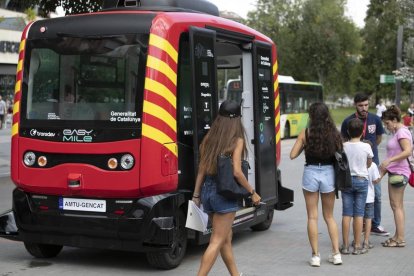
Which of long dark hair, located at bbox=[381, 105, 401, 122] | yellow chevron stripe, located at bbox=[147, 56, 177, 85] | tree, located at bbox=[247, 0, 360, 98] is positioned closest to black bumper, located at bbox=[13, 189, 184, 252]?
yellow chevron stripe, located at bbox=[147, 56, 177, 85]

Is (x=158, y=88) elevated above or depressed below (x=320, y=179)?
above

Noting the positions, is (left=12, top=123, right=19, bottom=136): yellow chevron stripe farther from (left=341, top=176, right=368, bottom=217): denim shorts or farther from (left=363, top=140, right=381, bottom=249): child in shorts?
(left=363, top=140, right=381, bottom=249): child in shorts

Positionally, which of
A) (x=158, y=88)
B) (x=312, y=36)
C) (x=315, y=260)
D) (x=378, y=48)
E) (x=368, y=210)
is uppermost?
(x=312, y=36)

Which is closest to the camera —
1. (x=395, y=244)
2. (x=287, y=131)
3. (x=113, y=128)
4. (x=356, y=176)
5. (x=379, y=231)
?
(x=113, y=128)

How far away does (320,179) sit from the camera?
21.9 ft

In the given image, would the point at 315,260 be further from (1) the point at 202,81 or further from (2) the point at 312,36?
(2) the point at 312,36

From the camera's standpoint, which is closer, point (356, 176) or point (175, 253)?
point (175, 253)

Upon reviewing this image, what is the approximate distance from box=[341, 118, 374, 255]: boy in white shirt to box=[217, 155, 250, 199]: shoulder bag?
87.9 inches

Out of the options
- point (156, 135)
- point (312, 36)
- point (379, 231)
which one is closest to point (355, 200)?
point (379, 231)

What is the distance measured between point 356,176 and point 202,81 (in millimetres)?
1947

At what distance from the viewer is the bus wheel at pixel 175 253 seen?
649 cm

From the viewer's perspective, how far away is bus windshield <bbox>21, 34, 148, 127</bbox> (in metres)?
6.39

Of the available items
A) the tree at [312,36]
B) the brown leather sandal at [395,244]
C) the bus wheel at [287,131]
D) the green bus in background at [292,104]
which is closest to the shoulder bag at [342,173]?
the brown leather sandal at [395,244]

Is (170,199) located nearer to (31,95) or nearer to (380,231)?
(31,95)
